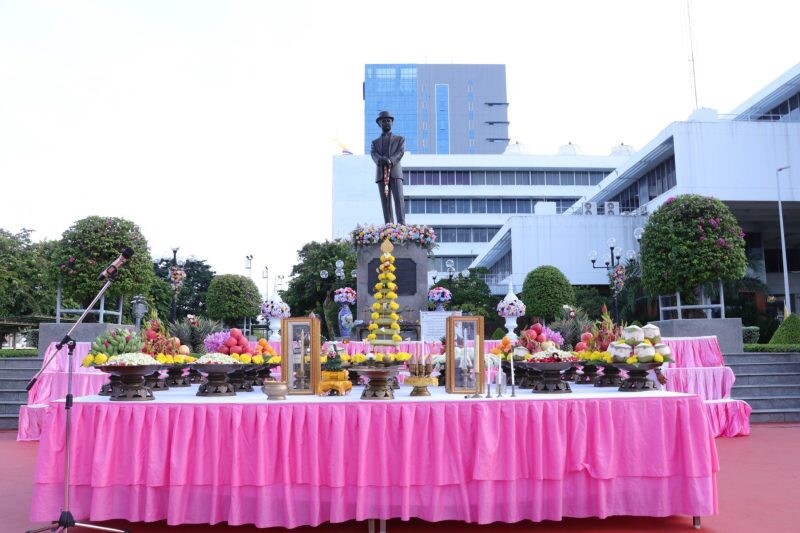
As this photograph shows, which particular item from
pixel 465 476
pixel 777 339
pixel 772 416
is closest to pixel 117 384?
pixel 465 476

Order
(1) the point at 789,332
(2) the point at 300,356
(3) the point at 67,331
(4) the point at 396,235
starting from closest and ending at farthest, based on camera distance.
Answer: (2) the point at 300,356 < (3) the point at 67,331 < (4) the point at 396,235 < (1) the point at 789,332

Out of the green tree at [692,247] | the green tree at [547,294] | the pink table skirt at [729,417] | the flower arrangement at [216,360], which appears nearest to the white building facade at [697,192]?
the green tree at [547,294]

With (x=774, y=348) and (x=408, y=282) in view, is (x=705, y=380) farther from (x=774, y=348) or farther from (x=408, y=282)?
(x=408, y=282)

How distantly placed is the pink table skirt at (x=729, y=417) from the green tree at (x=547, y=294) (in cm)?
1180

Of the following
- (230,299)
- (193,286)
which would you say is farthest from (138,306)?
(193,286)

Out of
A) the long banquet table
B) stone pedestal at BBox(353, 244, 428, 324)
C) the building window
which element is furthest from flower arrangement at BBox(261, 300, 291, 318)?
the building window

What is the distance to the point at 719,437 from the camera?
9.55 m

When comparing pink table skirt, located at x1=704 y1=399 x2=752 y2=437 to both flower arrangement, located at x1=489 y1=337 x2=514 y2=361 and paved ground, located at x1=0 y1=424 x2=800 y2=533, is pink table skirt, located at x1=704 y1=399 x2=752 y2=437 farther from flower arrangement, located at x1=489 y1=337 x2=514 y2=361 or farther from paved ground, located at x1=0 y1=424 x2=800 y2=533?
flower arrangement, located at x1=489 y1=337 x2=514 y2=361

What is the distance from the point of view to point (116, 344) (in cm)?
534

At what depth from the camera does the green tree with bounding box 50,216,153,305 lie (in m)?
11.7

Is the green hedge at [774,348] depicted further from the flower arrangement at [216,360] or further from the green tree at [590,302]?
the green tree at [590,302]

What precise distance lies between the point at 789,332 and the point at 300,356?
12.3 metres

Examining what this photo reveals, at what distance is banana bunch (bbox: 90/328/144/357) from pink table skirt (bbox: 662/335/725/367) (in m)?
8.08

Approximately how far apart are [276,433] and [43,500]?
1699 millimetres
